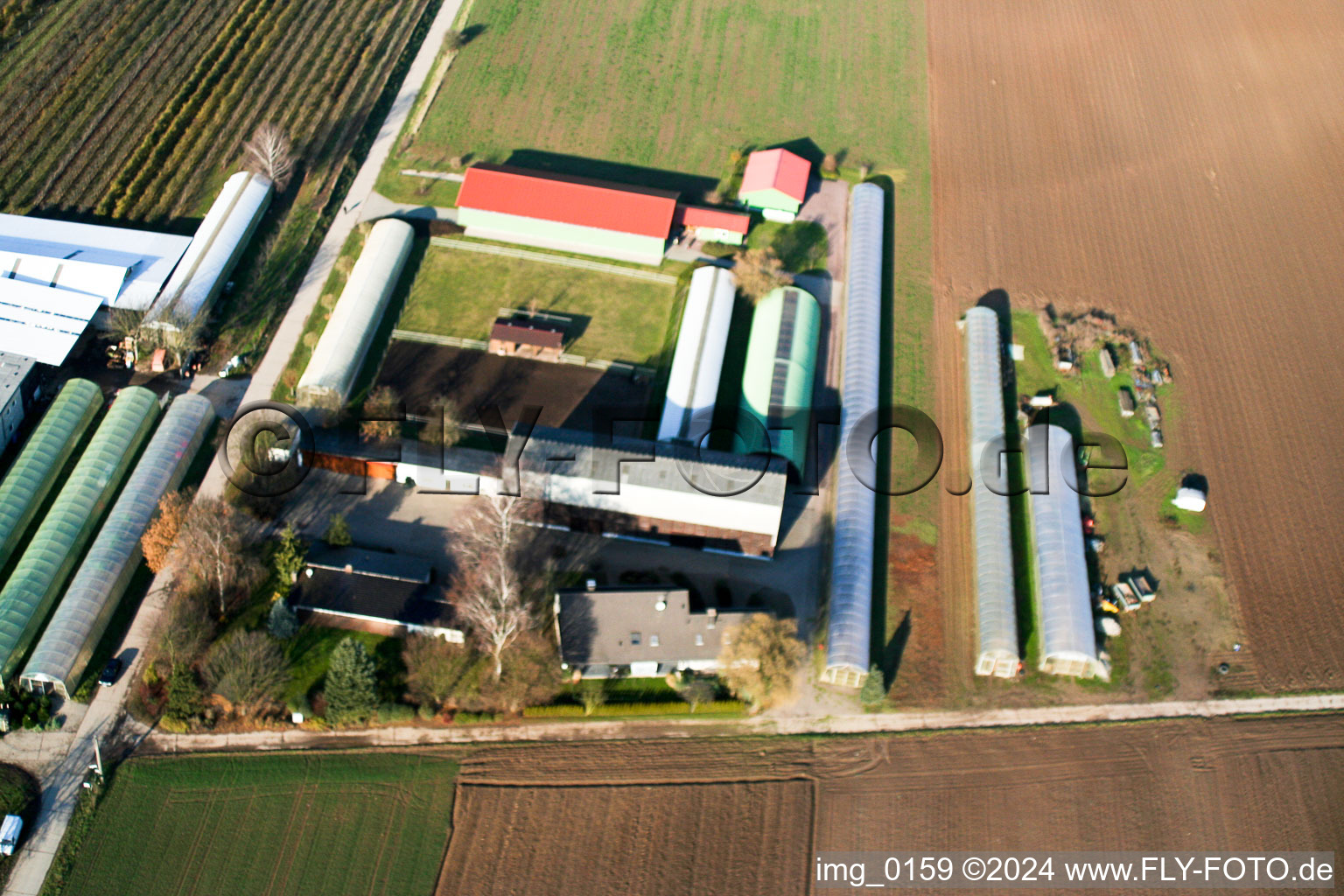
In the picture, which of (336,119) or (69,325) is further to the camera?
(336,119)

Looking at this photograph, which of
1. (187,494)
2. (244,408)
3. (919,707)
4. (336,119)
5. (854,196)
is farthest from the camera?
(336,119)

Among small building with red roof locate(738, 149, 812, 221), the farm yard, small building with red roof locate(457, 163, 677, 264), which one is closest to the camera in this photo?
small building with red roof locate(457, 163, 677, 264)

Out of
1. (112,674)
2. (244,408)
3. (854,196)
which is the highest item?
(854,196)

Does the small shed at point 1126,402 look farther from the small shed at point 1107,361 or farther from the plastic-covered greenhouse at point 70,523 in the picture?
the plastic-covered greenhouse at point 70,523

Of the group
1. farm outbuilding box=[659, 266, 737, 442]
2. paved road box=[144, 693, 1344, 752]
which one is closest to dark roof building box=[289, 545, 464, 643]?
paved road box=[144, 693, 1344, 752]

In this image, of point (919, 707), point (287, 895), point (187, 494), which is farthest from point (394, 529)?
point (919, 707)

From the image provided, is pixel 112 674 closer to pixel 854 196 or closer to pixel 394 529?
pixel 394 529

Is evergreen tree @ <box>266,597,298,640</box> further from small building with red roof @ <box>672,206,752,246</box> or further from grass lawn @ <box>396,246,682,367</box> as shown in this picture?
small building with red roof @ <box>672,206,752,246</box>
